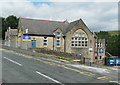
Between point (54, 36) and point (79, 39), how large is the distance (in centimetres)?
706

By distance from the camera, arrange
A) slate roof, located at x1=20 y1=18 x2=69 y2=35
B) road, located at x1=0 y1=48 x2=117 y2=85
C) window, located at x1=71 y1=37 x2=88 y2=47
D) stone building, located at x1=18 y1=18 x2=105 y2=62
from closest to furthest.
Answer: road, located at x1=0 y1=48 x2=117 y2=85 → stone building, located at x1=18 y1=18 x2=105 y2=62 → slate roof, located at x1=20 y1=18 x2=69 y2=35 → window, located at x1=71 y1=37 x2=88 y2=47

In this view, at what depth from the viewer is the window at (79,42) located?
35938 millimetres

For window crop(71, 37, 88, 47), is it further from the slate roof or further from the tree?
the tree

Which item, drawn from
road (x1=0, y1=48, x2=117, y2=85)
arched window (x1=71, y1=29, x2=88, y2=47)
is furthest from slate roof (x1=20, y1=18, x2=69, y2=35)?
road (x1=0, y1=48, x2=117, y2=85)

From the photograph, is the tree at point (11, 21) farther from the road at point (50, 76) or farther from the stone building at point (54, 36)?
the road at point (50, 76)

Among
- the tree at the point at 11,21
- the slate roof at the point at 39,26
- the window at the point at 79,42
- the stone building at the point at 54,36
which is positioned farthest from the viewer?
the tree at the point at 11,21

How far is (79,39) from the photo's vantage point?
36.4 metres

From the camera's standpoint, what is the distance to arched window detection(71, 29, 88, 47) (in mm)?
35938

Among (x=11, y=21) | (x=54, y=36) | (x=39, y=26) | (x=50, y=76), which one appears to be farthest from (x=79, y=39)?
(x=11, y=21)

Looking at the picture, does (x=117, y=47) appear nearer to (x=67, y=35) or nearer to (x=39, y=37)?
(x=67, y=35)

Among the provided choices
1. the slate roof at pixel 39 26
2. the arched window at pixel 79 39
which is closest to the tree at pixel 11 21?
the slate roof at pixel 39 26

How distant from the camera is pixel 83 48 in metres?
37.0

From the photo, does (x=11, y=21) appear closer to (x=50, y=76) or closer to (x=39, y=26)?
(x=39, y=26)

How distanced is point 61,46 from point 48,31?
5.48 m
